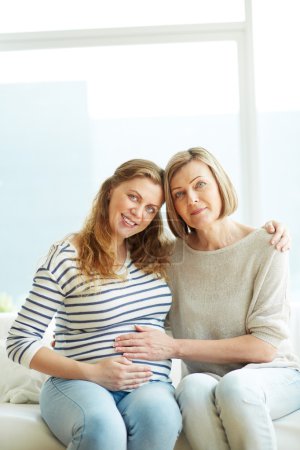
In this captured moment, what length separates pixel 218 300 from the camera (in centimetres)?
191

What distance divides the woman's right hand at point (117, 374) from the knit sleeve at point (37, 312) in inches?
6.4

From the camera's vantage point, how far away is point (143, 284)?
1.88 meters

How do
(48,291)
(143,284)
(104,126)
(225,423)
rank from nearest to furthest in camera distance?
(225,423), (48,291), (143,284), (104,126)

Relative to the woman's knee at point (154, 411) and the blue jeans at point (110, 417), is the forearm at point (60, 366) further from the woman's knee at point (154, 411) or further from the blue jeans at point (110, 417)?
the woman's knee at point (154, 411)

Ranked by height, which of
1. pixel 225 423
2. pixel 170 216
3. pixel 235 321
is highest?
pixel 170 216

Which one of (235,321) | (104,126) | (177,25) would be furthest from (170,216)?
(177,25)

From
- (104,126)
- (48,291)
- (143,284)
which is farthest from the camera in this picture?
(104,126)

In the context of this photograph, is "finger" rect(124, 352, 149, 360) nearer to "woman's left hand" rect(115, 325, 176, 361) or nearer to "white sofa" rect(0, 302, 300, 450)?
"woman's left hand" rect(115, 325, 176, 361)

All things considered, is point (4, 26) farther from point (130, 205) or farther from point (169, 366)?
point (169, 366)

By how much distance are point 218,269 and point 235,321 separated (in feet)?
0.50

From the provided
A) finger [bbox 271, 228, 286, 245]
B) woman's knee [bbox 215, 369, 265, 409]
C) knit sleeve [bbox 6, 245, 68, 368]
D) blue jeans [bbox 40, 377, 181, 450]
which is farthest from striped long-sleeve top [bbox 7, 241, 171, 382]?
finger [bbox 271, 228, 286, 245]

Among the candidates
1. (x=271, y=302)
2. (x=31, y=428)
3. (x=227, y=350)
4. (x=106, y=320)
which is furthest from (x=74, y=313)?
(x=271, y=302)

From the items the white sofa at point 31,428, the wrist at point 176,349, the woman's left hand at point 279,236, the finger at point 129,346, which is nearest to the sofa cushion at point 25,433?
the white sofa at point 31,428

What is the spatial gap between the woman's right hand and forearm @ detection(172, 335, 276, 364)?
0.45 feet
